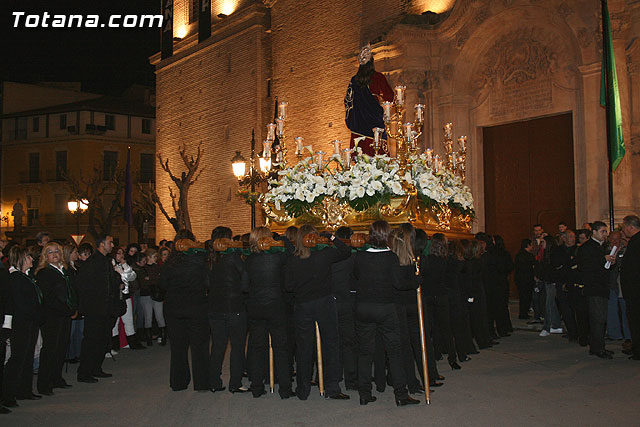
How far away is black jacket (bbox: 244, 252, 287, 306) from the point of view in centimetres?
751

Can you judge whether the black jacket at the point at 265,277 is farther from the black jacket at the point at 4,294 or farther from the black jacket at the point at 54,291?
the black jacket at the point at 4,294

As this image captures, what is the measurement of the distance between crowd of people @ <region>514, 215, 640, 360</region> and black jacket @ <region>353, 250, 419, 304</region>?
3985 mm

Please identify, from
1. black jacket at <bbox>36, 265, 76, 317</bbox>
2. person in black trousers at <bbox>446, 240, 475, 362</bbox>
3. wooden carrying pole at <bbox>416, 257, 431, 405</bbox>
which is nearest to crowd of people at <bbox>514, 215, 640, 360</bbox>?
person in black trousers at <bbox>446, 240, 475, 362</bbox>

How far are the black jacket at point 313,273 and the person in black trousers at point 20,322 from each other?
287cm

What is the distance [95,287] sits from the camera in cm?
869

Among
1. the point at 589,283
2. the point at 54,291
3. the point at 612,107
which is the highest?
the point at 612,107

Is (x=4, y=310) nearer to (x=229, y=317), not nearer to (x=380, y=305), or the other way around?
(x=229, y=317)

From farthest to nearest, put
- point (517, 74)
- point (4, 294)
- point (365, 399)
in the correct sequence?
point (517, 74) < point (365, 399) < point (4, 294)

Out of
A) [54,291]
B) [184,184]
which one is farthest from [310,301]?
[184,184]

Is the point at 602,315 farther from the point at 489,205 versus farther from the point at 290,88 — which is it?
the point at 290,88

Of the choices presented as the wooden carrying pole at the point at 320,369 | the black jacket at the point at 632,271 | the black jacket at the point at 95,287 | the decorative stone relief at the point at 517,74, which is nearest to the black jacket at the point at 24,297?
the black jacket at the point at 95,287

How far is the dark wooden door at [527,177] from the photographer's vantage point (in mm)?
15617

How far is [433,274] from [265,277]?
2296 millimetres

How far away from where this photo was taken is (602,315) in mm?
9516
